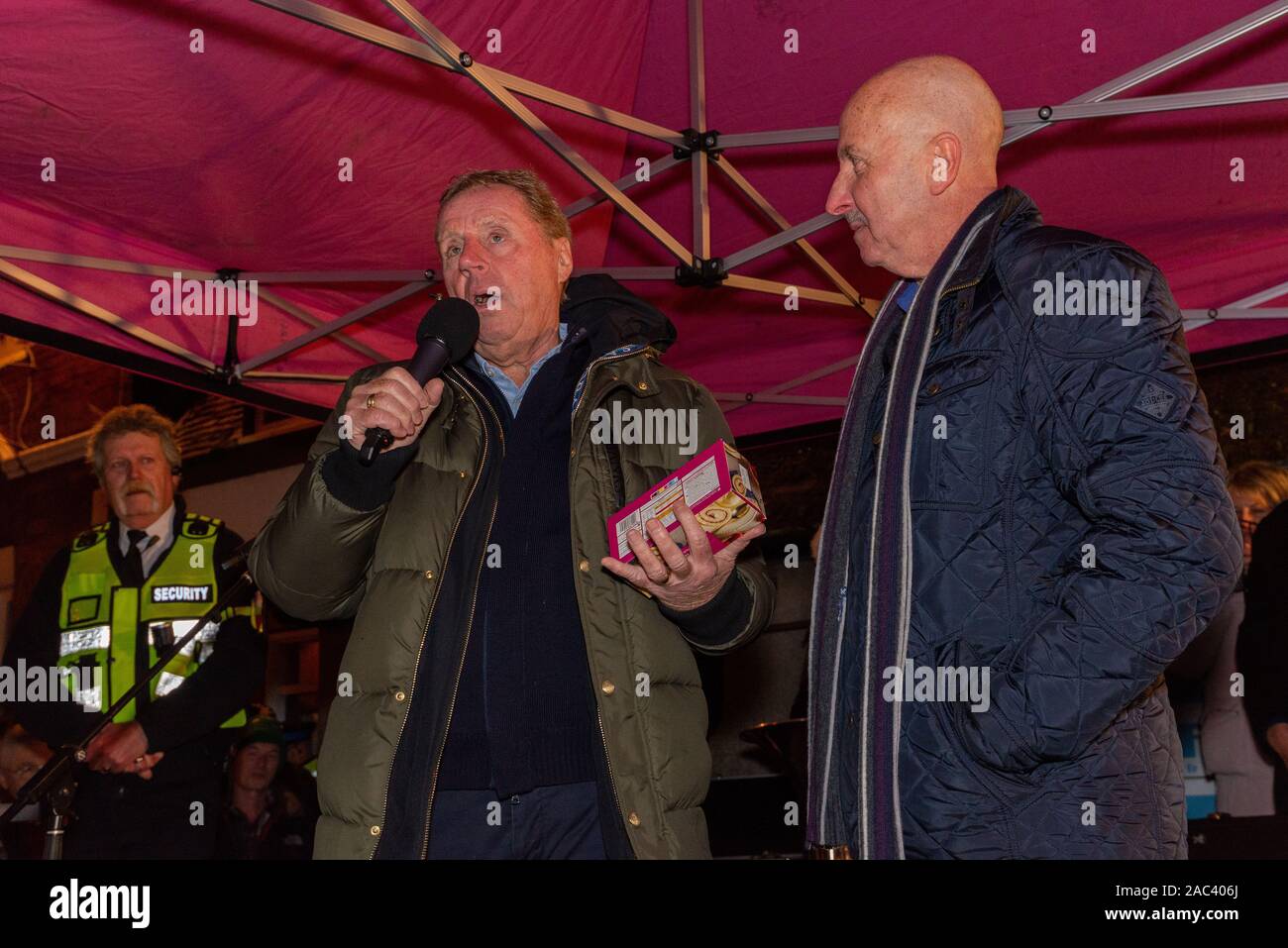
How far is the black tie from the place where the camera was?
14.4 feet

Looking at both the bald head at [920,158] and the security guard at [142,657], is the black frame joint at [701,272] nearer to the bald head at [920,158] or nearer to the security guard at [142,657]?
the security guard at [142,657]

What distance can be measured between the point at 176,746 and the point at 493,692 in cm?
227


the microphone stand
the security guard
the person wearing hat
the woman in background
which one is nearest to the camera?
the microphone stand

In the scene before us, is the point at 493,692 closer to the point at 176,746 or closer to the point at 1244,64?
the point at 176,746

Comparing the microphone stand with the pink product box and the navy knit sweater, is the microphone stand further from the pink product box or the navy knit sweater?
the pink product box

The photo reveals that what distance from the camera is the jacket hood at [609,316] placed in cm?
273

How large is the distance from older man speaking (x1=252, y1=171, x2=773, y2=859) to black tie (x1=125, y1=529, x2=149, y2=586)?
2.12 metres

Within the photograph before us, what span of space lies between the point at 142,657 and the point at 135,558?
36 cm

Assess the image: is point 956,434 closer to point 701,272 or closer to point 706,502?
point 706,502

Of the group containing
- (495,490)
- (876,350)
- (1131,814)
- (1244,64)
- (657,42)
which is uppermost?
(657,42)

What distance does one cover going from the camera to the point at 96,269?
5062 mm

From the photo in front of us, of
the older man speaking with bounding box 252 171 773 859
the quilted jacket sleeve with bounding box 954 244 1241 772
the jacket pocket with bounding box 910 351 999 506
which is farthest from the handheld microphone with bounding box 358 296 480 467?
the quilted jacket sleeve with bounding box 954 244 1241 772
